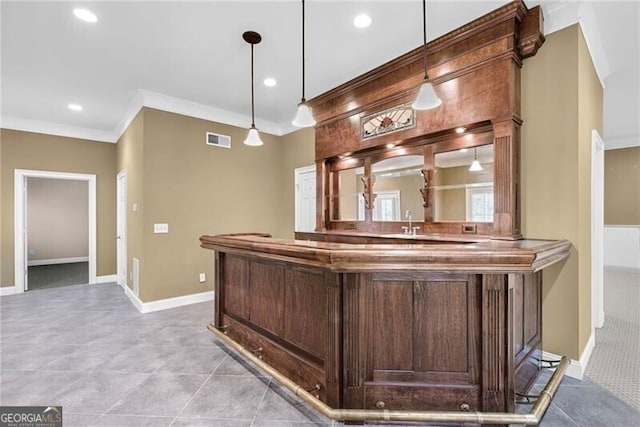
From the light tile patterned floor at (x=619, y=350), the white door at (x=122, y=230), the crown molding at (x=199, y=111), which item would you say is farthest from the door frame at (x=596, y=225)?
the white door at (x=122, y=230)

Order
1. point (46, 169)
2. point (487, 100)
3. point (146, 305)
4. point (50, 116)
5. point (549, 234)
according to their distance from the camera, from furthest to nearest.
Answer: point (46, 169), point (50, 116), point (146, 305), point (487, 100), point (549, 234)

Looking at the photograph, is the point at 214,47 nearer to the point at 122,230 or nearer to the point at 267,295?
the point at 267,295

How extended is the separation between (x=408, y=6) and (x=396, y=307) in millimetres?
2410

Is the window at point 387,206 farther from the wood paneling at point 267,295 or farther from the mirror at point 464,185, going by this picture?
the wood paneling at point 267,295

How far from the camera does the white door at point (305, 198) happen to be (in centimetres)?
514

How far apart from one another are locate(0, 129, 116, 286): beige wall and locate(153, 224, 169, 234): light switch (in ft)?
8.92

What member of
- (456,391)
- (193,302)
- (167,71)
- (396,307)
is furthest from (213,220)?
(456,391)

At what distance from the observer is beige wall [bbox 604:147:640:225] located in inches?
251

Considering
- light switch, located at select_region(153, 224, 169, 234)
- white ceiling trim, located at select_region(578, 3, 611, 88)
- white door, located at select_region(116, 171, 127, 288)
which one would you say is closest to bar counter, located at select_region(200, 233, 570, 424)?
white ceiling trim, located at select_region(578, 3, 611, 88)

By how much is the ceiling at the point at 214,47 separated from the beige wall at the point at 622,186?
2.46 metres

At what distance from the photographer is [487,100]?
2.67 metres

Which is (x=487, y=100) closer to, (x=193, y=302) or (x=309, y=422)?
(x=309, y=422)

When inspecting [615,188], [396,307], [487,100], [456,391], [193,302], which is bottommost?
[193,302]

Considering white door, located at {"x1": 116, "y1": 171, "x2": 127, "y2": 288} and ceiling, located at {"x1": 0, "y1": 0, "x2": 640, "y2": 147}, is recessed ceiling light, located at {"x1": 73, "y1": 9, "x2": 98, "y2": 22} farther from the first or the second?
white door, located at {"x1": 116, "y1": 171, "x2": 127, "y2": 288}
